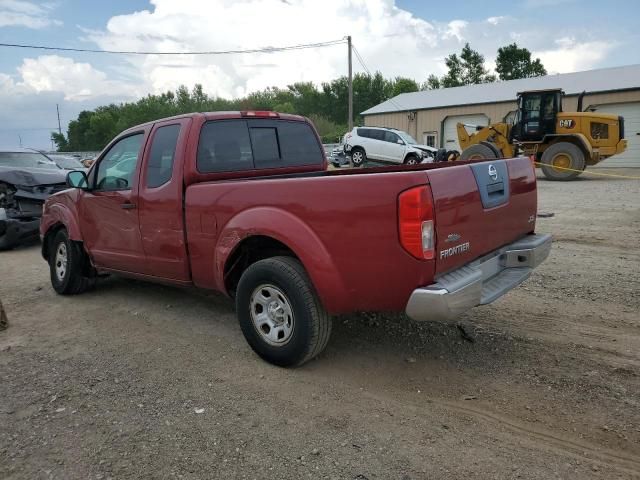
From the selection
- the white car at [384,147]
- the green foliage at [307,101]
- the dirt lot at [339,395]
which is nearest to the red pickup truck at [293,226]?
the dirt lot at [339,395]

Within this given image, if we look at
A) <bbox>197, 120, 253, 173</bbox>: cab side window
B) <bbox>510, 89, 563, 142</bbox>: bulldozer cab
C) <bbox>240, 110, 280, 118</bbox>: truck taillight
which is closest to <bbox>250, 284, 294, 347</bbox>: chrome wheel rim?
<bbox>197, 120, 253, 173</bbox>: cab side window

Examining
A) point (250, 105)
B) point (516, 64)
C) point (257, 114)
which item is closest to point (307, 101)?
point (250, 105)

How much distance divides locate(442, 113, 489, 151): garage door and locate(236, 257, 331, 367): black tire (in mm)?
29408

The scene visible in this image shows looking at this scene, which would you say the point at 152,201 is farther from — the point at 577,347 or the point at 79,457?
the point at 577,347

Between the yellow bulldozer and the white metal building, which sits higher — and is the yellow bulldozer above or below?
below

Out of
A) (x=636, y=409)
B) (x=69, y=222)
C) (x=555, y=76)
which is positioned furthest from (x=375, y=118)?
(x=636, y=409)

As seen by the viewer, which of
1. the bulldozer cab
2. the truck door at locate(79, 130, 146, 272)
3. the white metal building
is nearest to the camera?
the truck door at locate(79, 130, 146, 272)

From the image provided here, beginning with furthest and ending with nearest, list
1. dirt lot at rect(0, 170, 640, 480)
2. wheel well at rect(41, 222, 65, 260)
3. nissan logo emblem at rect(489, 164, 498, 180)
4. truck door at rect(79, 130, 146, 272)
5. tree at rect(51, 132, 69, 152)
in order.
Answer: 1. tree at rect(51, 132, 69, 152)
2. wheel well at rect(41, 222, 65, 260)
3. truck door at rect(79, 130, 146, 272)
4. nissan logo emblem at rect(489, 164, 498, 180)
5. dirt lot at rect(0, 170, 640, 480)

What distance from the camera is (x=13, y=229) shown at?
29.7 ft

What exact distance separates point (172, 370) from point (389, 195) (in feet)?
7.07

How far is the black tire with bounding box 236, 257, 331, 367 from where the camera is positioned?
134 inches

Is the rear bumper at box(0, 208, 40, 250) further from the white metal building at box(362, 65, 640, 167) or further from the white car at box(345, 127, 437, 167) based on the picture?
the white metal building at box(362, 65, 640, 167)

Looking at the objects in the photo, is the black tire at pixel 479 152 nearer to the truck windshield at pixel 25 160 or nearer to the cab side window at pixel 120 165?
the truck windshield at pixel 25 160

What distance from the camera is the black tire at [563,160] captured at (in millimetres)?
16500
